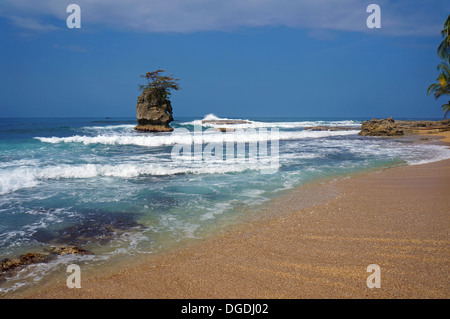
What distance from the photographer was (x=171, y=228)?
15.3 feet

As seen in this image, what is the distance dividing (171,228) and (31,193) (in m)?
4.49

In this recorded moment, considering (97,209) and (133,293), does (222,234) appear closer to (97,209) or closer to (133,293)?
(133,293)

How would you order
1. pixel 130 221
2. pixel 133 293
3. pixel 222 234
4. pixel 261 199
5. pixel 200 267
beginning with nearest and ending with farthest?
pixel 133 293
pixel 200 267
pixel 222 234
pixel 130 221
pixel 261 199

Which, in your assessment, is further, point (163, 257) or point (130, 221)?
point (130, 221)

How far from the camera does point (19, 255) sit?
12.2ft

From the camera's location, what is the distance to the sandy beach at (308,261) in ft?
9.11

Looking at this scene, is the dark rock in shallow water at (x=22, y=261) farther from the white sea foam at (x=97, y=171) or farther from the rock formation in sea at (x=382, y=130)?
the rock formation in sea at (x=382, y=130)

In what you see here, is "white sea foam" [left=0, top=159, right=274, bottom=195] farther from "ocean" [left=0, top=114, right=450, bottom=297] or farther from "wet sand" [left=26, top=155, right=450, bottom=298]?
"wet sand" [left=26, top=155, right=450, bottom=298]

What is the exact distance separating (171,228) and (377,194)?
459 centimetres

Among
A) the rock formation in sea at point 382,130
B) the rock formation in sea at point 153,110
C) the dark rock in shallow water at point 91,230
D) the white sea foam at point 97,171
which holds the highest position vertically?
the rock formation in sea at point 153,110

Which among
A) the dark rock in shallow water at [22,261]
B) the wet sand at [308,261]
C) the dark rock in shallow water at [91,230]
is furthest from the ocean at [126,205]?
the wet sand at [308,261]

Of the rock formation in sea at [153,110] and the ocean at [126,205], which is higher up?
the rock formation in sea at [153,110]

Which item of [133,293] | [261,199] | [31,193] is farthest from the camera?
[31,193]
